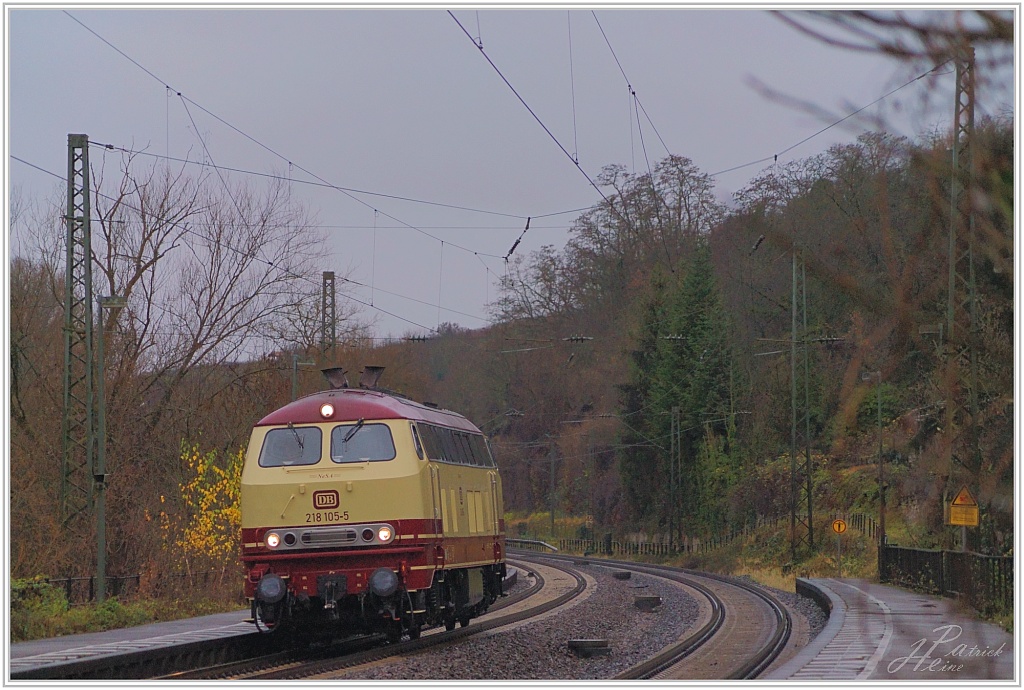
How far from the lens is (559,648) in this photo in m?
17.2

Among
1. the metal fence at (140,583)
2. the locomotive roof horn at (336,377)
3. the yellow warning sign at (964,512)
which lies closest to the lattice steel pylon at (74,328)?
the metal fence at (140,583)

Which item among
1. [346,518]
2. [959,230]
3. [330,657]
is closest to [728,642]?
[330,657]

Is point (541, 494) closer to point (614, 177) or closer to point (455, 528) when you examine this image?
point (614, 177)

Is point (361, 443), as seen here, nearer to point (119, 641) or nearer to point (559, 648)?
point (119, 641)

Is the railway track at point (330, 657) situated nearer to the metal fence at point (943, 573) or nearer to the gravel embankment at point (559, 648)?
the gravel embankment at point (559, 648)

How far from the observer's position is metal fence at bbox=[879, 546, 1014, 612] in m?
15.2

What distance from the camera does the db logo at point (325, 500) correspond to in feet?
49.7

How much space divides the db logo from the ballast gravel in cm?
219

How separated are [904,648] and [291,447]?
8390mm

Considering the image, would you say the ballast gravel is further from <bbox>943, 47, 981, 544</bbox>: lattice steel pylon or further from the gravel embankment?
<bbox>943, 47, 981, 544</bbox>: lattice steel pylon

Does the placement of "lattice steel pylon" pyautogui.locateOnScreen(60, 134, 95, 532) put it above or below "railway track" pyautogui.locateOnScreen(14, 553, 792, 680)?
above

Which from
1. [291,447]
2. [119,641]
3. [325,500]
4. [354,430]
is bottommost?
[119,641]

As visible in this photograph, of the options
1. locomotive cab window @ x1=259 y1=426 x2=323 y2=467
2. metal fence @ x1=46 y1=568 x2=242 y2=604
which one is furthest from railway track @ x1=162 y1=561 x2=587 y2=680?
metal fence @ x1=46 y1=568 x2=242 y2=604

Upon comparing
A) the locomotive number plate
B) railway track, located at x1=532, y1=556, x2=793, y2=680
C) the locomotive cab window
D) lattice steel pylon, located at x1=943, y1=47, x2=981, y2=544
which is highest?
lattice steel pylon, located at x1=943, y1=47, x2=981, y2=544
